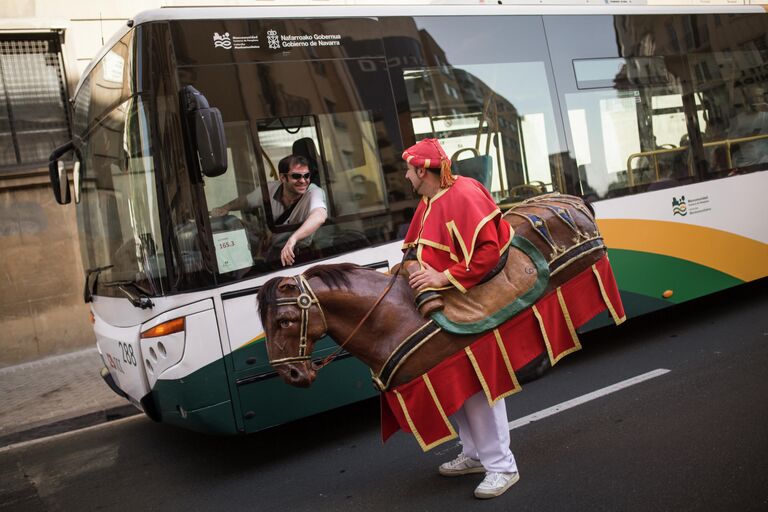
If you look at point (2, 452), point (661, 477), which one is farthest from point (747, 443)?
point (2, 452)

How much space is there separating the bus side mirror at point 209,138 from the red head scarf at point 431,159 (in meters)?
1.17

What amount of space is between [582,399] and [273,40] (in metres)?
3.41

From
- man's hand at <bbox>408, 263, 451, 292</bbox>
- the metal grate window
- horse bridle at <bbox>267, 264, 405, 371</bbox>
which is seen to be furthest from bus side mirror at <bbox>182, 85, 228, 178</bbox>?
the metal grate window

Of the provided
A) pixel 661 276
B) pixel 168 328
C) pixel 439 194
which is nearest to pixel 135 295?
pixel 168 328

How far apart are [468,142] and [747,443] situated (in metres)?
2.93

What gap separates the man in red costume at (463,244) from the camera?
13.4 feet

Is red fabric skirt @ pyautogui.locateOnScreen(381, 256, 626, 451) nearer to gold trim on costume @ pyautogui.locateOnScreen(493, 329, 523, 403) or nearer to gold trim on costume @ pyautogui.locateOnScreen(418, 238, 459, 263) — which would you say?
gold trim on costume @ pyautogui.locateOnScreen(493, 329, 523, 403)

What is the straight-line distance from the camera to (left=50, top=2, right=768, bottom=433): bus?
16.7 feet

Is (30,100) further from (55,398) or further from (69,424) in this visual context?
(69,424)

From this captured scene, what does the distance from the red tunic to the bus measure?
4.51 feet

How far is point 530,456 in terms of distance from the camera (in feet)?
16.4

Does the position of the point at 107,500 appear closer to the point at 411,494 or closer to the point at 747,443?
the point at 411,494

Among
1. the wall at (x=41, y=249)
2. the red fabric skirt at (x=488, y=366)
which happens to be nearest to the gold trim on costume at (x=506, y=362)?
the red fabric skirt at (x=488, y=366)

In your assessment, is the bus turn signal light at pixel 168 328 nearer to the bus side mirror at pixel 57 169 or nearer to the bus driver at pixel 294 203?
the bus driver at pixel 294 203
